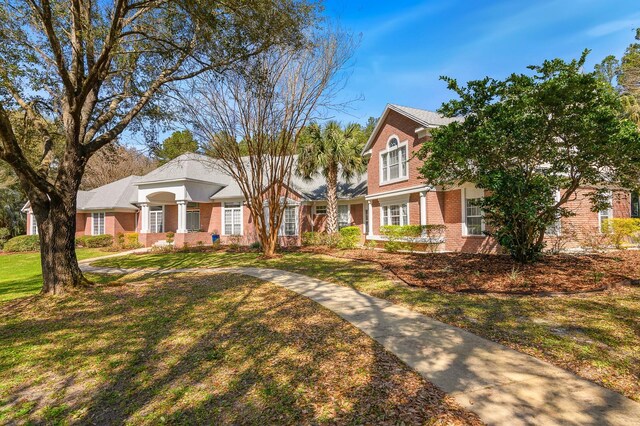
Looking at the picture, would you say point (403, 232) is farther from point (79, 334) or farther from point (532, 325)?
point (79, 334)

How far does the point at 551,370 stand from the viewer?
377cm

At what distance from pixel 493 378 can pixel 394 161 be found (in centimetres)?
1604

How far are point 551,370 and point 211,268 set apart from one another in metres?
11.7

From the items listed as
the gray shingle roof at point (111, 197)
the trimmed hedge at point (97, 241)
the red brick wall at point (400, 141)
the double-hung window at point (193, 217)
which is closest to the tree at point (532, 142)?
the red brick wall at point (400, 141)

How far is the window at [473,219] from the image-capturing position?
1496cm

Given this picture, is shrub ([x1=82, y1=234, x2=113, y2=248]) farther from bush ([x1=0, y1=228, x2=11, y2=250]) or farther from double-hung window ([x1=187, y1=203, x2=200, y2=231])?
bush ([x1=0, y1=228, x2=11, y2=250])

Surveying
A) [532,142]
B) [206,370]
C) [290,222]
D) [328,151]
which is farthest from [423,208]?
[206,370]

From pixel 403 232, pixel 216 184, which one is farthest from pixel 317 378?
pixel 216 184

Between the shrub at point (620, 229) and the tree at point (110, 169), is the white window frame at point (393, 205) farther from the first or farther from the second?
the tree at point (110, 169)

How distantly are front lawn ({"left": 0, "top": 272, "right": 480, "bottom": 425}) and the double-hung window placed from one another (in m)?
18.4

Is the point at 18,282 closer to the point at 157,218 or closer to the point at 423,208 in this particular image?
the point at 157,218

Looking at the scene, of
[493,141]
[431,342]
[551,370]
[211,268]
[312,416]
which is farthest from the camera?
[211,268]

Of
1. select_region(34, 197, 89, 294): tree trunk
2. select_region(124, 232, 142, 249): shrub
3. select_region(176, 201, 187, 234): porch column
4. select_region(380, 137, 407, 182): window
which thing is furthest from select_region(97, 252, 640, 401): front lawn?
select_region(124, 232, 142, 249): shrub

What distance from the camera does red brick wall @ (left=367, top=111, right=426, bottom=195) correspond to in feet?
55.2
